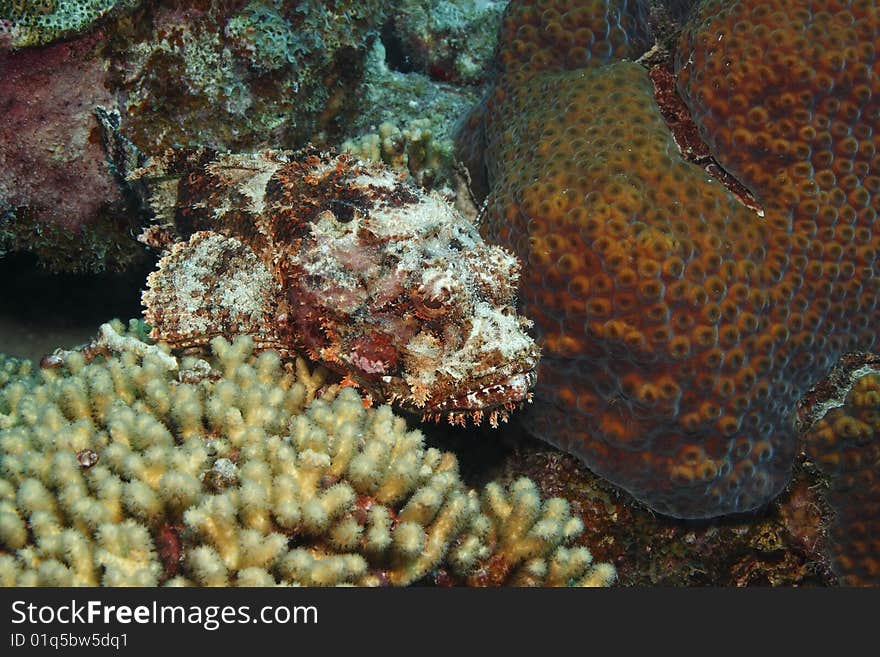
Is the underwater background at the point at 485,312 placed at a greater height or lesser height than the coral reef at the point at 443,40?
lesser

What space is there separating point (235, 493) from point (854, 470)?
3650 millimetres

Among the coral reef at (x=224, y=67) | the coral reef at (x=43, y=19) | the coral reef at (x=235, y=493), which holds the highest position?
the coral reef at (x=43, y=19)

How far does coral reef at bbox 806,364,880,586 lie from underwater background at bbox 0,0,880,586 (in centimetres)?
2

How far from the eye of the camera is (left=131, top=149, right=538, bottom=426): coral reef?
120 inches

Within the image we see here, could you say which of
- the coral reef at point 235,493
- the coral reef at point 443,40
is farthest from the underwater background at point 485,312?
the coral reef at point 443,40

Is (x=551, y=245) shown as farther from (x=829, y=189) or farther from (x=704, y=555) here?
(x=704, y=555)

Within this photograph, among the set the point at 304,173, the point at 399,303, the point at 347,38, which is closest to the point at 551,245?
the point at 399,303

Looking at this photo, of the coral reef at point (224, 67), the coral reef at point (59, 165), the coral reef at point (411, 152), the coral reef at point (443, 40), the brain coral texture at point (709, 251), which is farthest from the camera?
the coral reef at point (443, 40)

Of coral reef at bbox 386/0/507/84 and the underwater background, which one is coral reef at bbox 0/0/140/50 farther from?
coral reef at bbox 386/0/507/84

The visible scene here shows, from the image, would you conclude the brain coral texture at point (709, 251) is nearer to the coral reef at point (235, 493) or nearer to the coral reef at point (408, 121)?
the coral reef at point (235, 493)

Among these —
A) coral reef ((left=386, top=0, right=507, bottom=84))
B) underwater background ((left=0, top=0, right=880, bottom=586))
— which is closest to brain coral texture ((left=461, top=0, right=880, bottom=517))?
underwater background ((left=0, top=0, right=880, bottom=586))

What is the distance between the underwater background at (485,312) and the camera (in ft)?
8.81

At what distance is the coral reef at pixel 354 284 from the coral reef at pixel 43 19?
1.37 meters

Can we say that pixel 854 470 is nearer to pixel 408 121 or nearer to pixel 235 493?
pixel 235 493
